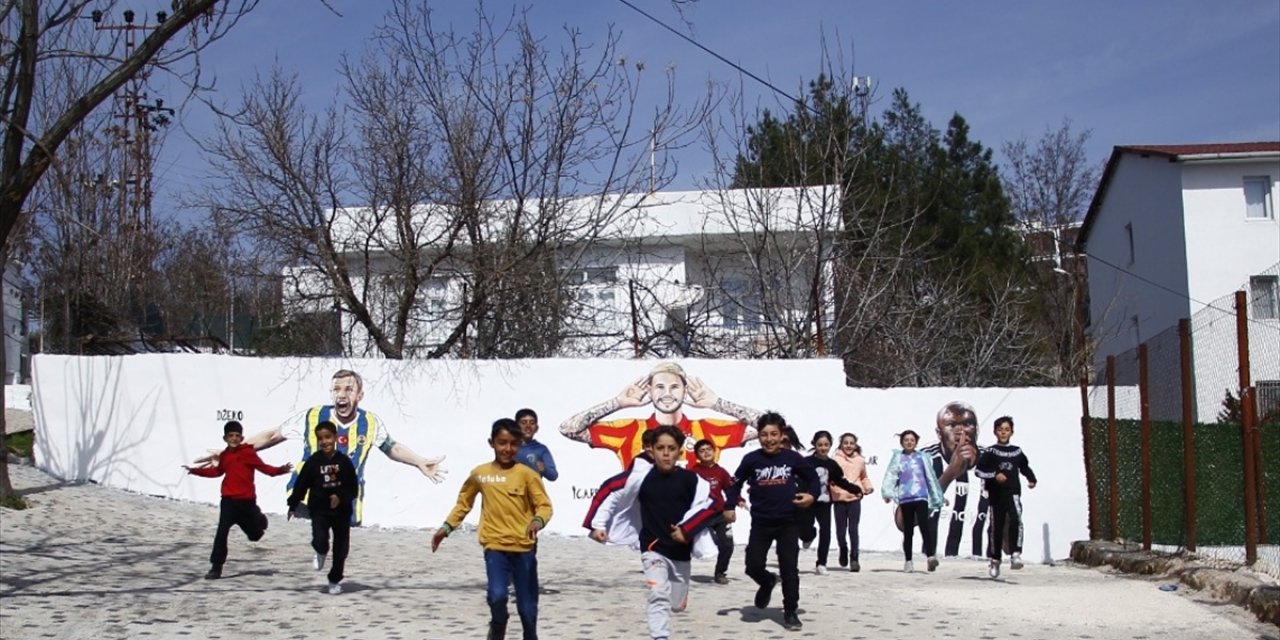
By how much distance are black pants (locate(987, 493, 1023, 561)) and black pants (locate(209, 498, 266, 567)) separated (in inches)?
289

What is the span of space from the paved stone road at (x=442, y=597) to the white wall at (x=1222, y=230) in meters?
20.4

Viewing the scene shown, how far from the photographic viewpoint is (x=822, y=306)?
2327 cm

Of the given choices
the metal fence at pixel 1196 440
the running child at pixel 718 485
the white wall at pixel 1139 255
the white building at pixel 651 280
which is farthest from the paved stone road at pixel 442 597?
the white wall at pixel 1139 255

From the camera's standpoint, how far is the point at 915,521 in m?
15.0

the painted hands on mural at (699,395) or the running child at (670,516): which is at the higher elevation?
the painted hands on mural at (699,395)

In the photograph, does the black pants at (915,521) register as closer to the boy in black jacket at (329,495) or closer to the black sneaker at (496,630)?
the boy in black jacket at (329,495)


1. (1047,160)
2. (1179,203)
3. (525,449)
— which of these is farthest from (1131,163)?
(525,449)

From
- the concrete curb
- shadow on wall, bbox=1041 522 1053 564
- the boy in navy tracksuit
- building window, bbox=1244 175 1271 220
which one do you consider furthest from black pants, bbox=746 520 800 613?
building window, bbox=1244 175 1271 220

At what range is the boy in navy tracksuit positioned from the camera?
10.2m

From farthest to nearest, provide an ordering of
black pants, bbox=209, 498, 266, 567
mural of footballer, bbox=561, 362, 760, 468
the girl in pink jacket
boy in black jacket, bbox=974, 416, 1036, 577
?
mural of footballer, bbox=561, 362, 760, 468, the girl in pink jacket, boy in black jacket, bbox=974, 416, 1036, 577, black pants, bbox=209, 498, 266, 567

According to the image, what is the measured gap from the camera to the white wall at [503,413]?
58.3ft

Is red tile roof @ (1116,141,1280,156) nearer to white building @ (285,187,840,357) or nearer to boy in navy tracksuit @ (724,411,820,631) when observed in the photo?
white building @ (285,187,840,357)

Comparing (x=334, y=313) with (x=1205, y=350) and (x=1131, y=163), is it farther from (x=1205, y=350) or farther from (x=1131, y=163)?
(x=1131, y=163)

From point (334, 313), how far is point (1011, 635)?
1405 cm
